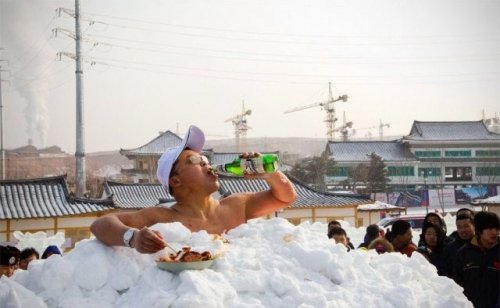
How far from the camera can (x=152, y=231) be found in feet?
5.57

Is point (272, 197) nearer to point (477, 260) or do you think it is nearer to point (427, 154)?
point (477, 260)

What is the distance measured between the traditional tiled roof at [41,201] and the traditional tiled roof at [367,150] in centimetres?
2186

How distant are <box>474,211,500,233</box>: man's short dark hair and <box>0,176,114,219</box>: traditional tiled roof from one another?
34.0 ft

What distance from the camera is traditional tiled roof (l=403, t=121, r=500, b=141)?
3294 centimetres

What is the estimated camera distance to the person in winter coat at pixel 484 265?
10.1 ft

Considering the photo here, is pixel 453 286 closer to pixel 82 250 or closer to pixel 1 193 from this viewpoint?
pixel 82 250

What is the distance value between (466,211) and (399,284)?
2391 mm

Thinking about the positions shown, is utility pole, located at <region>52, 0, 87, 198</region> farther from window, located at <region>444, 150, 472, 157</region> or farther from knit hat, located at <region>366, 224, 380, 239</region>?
window, located at <region>444, 150, 472, 157</region>

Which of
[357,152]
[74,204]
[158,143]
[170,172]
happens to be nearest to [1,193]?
[74,204]

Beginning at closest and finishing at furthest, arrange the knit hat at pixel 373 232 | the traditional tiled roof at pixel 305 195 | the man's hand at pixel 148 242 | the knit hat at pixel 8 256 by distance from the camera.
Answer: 1. the man's hand at pixel 148 242
2. the knit hat at pixel 8 256
3. the knit hat at pixel 373 232
4. the traditional tiled roof at pixel 305 195

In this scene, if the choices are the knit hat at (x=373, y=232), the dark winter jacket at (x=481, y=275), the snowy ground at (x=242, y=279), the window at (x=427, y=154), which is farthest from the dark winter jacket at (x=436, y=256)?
the window at (x=427, y=154)

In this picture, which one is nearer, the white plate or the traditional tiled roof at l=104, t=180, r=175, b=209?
the white plate

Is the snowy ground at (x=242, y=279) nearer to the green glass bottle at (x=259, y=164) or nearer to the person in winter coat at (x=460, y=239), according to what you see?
the green glass bottle at (x=259, y=164)

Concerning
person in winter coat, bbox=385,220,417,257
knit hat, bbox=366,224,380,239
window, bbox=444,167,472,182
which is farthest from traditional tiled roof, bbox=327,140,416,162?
person in winter coat, bbox=385,220,417,257
